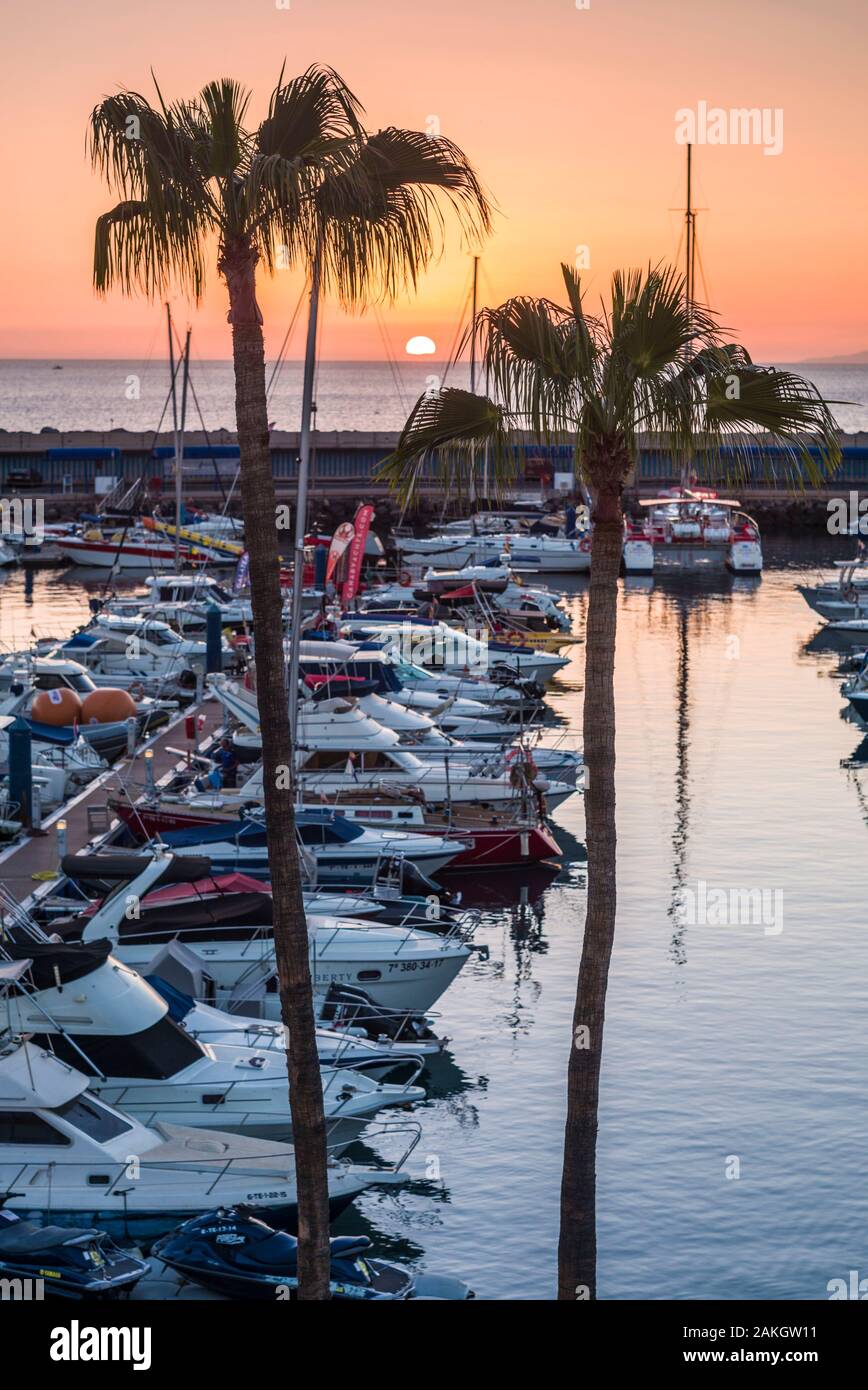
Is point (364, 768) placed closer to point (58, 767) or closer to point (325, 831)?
point (325, 831)

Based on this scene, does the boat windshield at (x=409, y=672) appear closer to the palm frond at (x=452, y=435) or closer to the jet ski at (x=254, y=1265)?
the jet ski at (x=254, y=1265)

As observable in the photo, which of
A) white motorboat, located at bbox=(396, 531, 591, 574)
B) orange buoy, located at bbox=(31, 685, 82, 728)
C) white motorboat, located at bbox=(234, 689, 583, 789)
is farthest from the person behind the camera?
white motorboat, located at bbox=(396, 531, 591, 574)

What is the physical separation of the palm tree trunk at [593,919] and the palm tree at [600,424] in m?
0.01

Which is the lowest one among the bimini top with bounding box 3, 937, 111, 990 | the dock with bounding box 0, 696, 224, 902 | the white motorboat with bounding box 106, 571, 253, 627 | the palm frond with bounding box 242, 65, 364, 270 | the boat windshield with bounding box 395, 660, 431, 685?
the dock with bounding box 0, 696, 224, 902

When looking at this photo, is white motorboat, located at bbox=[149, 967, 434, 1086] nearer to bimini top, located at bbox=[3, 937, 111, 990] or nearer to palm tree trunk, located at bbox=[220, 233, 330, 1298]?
bimini top, located at bbox=[3, 937, 111, 990]

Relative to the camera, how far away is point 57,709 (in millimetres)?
45750

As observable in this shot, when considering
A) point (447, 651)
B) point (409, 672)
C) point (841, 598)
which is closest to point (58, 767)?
point (409, 672)

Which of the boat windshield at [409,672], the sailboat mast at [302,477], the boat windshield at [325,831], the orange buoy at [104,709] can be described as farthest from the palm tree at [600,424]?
the boat windshield at [409,672]

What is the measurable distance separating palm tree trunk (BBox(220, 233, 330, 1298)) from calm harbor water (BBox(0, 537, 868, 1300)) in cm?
676

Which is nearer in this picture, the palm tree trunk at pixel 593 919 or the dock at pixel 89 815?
the palm tree trunk at pixel 593 919

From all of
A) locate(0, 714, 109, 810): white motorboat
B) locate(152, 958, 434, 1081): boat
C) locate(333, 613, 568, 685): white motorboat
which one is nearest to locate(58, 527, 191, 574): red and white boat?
locate(333, 613, 568, 685): white motorboat

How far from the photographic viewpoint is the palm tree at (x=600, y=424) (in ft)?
43.6

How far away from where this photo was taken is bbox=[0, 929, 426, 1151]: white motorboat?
817 inches

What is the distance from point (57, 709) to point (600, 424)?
113 ft
